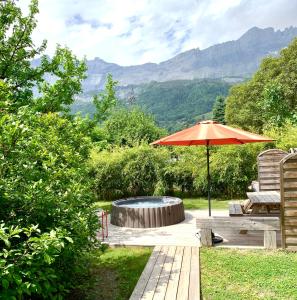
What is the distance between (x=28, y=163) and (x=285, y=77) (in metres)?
33.1

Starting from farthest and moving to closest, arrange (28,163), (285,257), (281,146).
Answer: (281,146) < (285,257) < (28,163)

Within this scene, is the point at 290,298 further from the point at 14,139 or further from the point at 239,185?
the point at 239,185

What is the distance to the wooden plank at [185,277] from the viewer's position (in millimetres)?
4824

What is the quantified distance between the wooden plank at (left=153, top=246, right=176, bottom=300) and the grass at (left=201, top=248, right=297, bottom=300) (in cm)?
61

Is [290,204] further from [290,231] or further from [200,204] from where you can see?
[200,204]

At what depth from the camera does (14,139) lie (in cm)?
351

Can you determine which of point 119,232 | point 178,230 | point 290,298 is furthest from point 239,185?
point 290,298

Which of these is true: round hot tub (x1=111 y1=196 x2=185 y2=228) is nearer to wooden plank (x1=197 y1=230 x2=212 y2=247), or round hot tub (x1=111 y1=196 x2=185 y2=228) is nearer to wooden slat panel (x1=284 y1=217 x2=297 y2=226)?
wooden plank (x1=197 y1=230 x2=212 y2=247)

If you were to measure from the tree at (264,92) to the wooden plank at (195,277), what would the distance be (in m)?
20.6

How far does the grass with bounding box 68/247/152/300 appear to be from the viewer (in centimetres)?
527

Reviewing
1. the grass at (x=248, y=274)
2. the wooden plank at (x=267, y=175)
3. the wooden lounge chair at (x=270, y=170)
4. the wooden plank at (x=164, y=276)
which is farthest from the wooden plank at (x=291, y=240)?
the wooden plank at (x=267, y=175)

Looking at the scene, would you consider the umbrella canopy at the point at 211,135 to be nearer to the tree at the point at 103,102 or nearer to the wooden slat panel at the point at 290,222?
the wooden slat panel at the point at 290,222

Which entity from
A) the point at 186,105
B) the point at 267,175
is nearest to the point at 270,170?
the point at 267,175

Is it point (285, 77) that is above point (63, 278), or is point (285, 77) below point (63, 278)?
above
